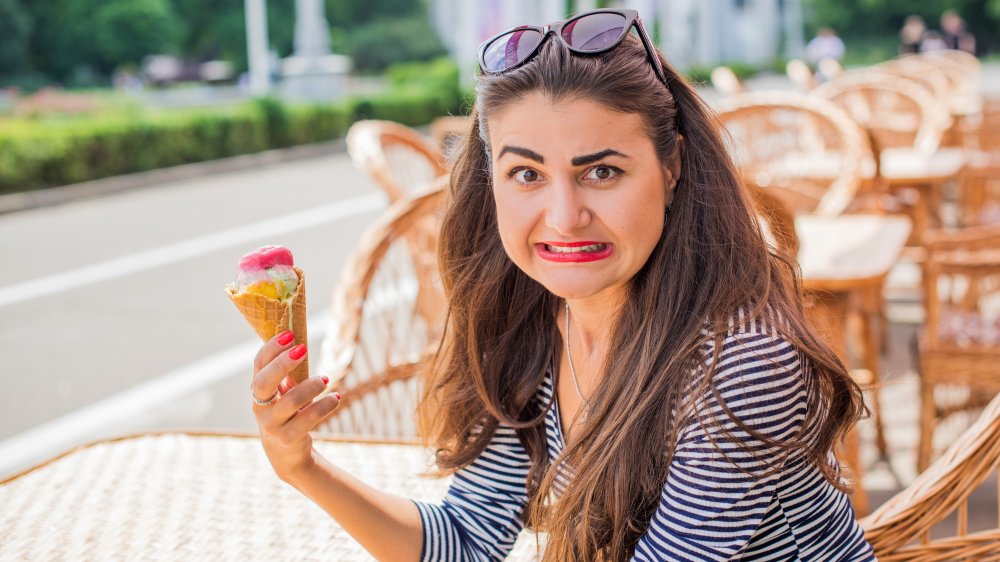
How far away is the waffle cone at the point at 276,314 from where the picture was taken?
130 cm

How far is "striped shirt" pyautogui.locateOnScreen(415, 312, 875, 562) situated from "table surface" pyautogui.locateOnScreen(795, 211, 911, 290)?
4.46ft

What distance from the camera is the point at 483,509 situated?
170 cm

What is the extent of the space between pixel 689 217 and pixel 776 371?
27cm

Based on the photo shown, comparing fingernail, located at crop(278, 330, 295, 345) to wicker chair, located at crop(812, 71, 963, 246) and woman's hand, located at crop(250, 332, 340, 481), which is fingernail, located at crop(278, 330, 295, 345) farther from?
wicker chair, located at crop(812, 71, 963, 246)

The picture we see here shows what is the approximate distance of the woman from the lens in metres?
1.31

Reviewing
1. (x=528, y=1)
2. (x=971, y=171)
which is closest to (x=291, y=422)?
(x=971, y=171)

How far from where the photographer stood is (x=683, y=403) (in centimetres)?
135

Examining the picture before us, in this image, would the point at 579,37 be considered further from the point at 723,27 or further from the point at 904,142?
the point at 723,27

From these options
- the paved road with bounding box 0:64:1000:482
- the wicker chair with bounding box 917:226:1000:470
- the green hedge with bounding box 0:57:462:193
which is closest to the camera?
the wicker chair with bounding box 917:226:1000:470

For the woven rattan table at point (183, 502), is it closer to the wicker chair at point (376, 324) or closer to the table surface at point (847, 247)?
the wicker chair at point (376, 324)

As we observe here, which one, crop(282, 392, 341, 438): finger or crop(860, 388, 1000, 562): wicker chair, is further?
crop(860, 388, 1000, 562): wicker chair

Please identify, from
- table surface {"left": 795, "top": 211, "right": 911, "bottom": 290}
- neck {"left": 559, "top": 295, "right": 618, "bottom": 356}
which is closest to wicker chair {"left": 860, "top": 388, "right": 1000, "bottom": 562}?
neck {"left": 559, "top": 295, "right": 618, "bottom": 356}

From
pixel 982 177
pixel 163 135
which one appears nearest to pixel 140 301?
pixel 982 177

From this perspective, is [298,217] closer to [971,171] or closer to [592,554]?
[971,171]
